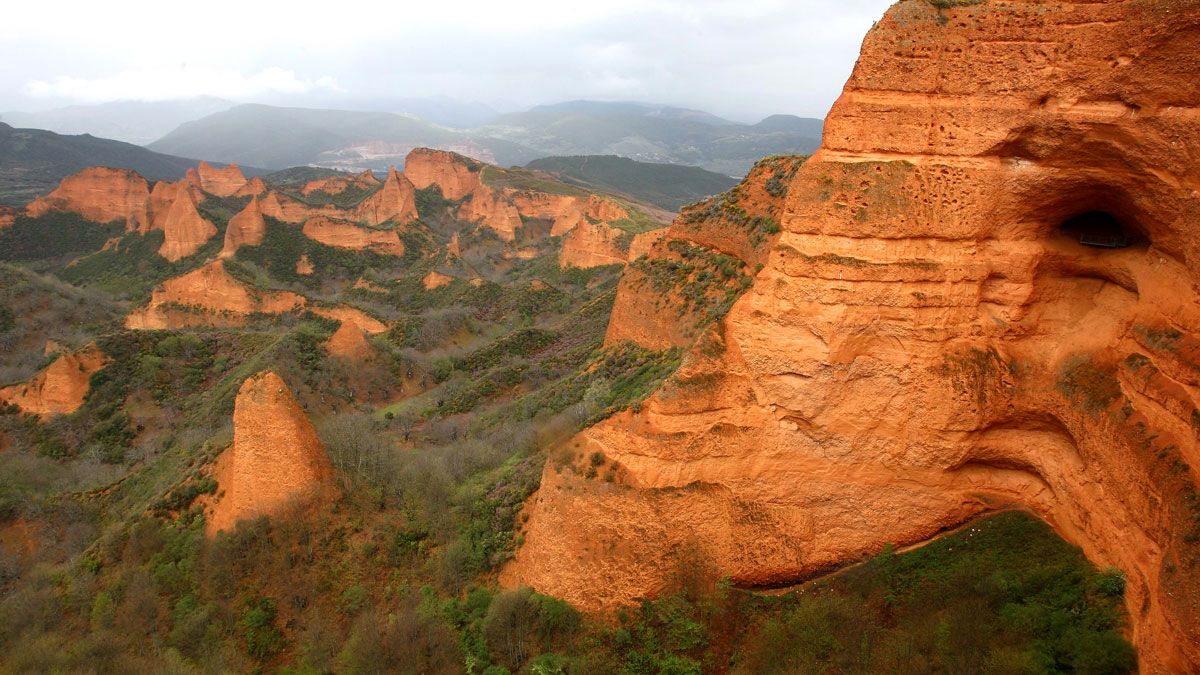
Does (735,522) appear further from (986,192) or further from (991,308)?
(986,192)

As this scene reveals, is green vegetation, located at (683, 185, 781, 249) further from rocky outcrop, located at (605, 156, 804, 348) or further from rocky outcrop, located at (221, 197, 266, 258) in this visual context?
rocky outcrop, located at (221, 197, 266, 258)

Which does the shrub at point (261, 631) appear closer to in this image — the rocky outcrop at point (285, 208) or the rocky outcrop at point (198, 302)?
the rocky outcrop at point (198, 302)

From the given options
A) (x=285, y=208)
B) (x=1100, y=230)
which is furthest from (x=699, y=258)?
(x=285, y=208)

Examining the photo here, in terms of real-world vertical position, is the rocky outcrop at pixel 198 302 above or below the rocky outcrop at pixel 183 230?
below

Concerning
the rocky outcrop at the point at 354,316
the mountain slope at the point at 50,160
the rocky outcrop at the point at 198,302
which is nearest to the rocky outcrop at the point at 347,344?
the rocky outcrop at the point at 354,316

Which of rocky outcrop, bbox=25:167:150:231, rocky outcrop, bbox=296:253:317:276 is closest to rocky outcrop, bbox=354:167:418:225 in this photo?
rocky outcrop, bbox=296:253:317:276

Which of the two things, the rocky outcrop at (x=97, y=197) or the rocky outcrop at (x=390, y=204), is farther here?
the rocky outcrop at (x=390, y=204)

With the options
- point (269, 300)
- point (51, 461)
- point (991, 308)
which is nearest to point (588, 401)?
point (991, 308)
